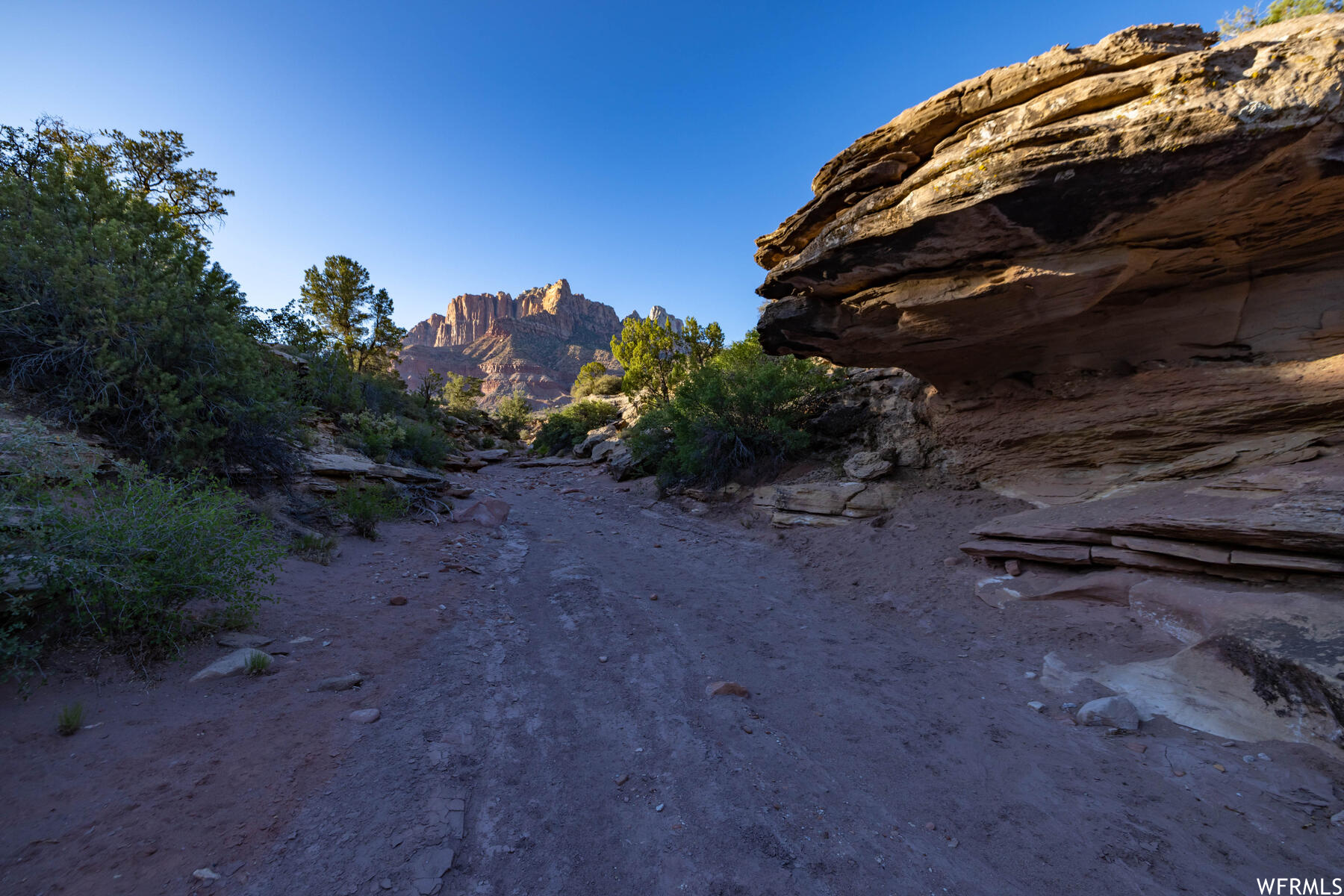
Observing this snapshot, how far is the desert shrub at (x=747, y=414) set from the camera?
11945mm

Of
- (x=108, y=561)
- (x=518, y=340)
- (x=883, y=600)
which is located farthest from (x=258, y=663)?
(x=518, y=340)

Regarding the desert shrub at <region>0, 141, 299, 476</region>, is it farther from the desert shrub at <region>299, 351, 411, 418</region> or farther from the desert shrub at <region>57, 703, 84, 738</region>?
the desert shrub at <region>299, 351, 411, 418</region>

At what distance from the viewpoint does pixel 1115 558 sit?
5.28 meters

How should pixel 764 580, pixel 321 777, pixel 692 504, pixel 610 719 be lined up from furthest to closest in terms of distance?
pixel 692 504
pixel 764 580
pixel 610 719
pixel 321 777

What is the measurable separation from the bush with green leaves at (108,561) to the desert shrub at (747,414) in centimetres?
934

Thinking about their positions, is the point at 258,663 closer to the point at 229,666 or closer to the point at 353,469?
the point at 229,666

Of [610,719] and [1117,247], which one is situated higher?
[1117,247]

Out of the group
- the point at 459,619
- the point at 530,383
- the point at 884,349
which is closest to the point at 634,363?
the point at 884,349

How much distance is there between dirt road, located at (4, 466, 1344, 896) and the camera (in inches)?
94.2

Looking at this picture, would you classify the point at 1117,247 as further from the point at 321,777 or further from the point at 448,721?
the point at 321,777

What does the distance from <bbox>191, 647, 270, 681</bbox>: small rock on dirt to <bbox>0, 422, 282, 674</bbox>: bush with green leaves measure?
295mm

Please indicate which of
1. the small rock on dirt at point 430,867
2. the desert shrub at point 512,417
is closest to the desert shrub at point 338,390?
the small rock on dirt at point 430,867

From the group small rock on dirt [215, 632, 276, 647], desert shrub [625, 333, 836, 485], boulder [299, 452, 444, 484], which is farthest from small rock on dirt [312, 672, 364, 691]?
desert shrub [625, 333, 836, 485]

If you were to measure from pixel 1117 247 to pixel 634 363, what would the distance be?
87.8 feet
